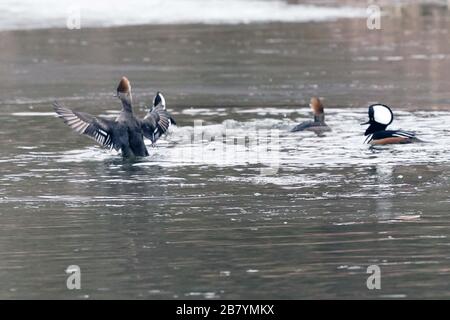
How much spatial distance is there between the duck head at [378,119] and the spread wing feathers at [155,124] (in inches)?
90.5

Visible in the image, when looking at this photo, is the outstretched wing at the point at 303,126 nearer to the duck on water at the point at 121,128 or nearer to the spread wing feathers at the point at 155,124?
the spread wing feathers at the point at 155,124

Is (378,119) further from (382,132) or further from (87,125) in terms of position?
(87,125)

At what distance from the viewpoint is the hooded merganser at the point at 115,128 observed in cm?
1498

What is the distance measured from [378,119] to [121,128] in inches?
118

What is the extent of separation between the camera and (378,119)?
16.1m

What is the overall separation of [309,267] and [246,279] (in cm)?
57

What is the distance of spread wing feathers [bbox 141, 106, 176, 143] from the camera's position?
51.4ft
